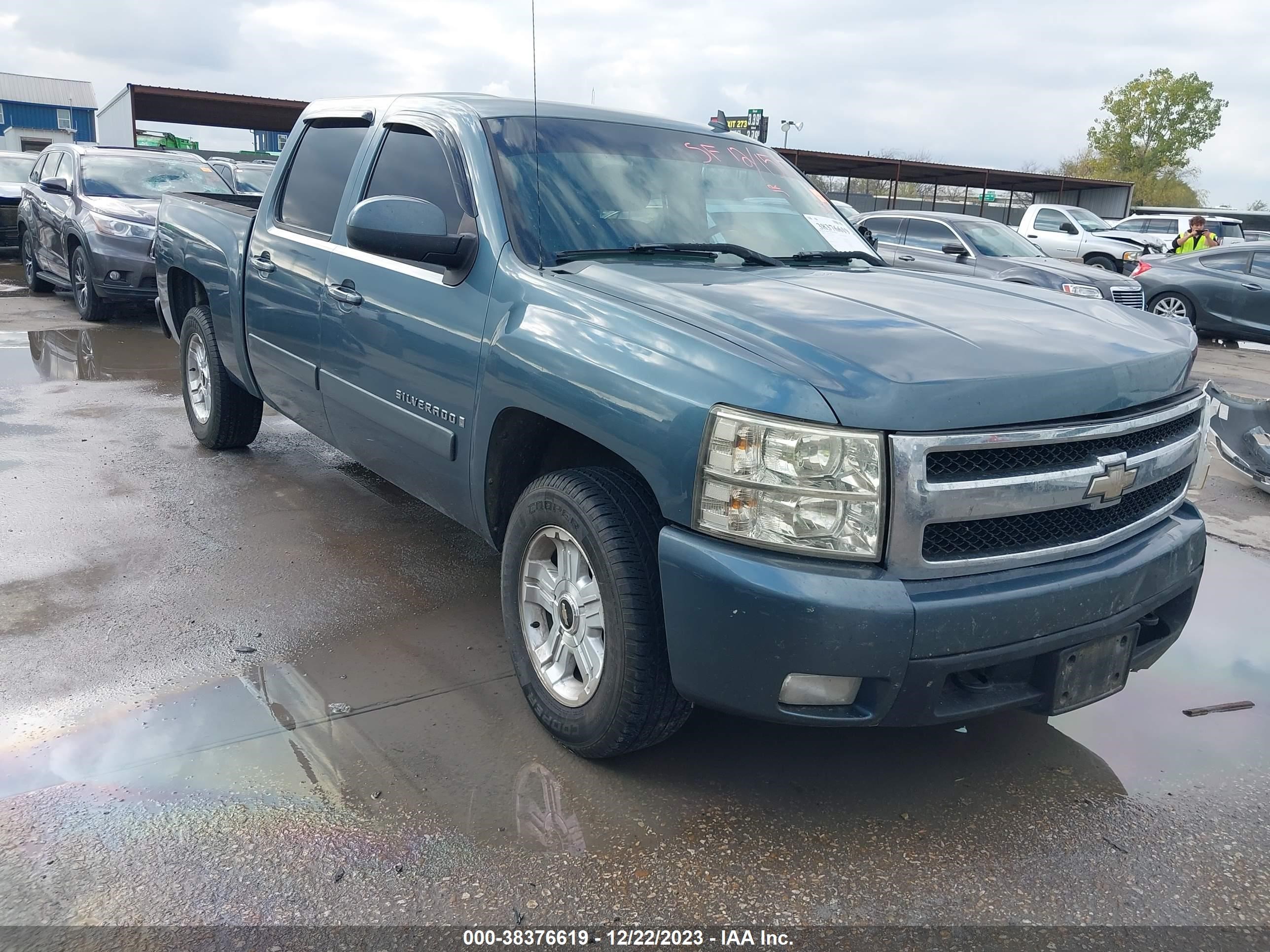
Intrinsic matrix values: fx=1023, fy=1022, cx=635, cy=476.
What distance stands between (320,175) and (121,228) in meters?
6.62

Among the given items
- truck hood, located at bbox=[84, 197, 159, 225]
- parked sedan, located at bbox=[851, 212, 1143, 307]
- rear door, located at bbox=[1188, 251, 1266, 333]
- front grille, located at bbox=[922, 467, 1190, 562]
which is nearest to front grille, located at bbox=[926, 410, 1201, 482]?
front grille, located at bbox=[922, 467, 1190, 562]

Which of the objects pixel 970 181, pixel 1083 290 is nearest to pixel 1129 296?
pixel 1083 290

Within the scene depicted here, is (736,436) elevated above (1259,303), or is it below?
above

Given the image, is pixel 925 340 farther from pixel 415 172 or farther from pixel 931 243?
pixel 931 243

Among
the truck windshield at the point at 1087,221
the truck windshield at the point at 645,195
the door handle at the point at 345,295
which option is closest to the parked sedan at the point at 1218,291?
the truck windshield at the point at 1087,221

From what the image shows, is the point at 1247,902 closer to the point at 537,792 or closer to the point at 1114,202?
the point at 537,792

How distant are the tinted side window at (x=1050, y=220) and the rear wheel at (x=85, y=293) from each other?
63.0 feet

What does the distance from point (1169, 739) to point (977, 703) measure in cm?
115

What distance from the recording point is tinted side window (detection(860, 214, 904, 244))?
1430 centimetres

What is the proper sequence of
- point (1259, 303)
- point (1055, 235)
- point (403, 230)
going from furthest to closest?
1. point (1055, 235)
2. point (1259, 303)
3. point (403, 230)

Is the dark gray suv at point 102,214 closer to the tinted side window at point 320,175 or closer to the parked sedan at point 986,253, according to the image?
the tinted side window at point 320,175

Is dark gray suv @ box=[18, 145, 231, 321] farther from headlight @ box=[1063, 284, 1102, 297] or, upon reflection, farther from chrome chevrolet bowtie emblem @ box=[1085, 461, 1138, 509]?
chrome chevrolet bowtie emblem @ box=[1085, 461, 1138, 509]

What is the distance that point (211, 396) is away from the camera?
5840 millimetres

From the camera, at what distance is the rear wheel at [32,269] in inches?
496
